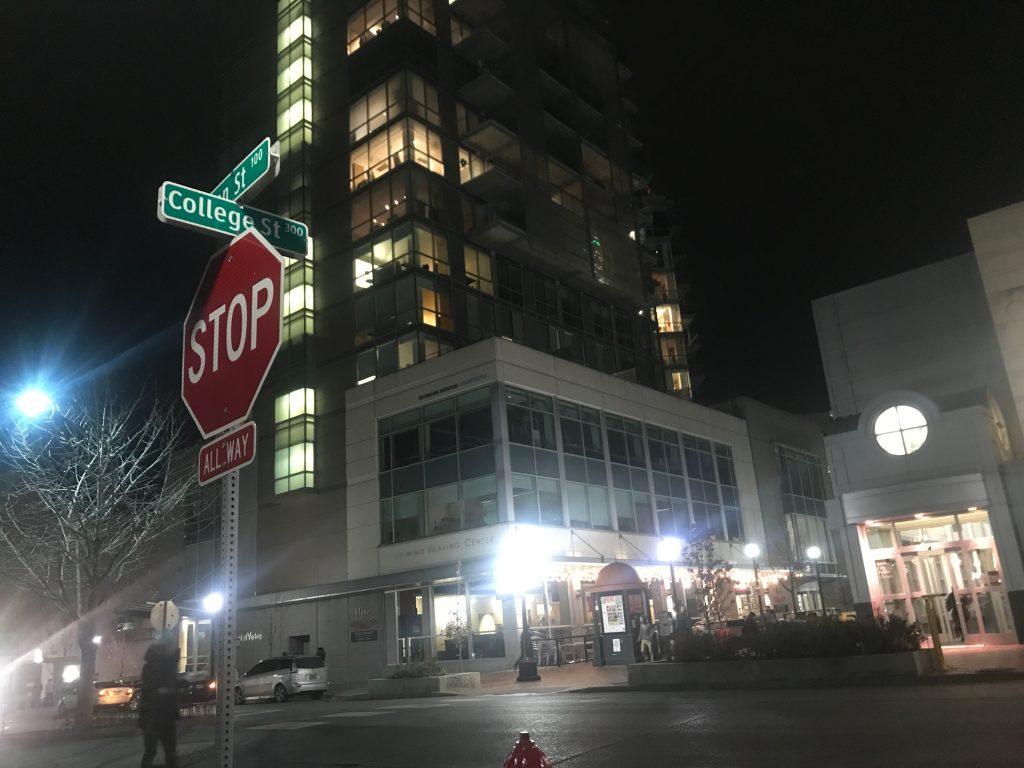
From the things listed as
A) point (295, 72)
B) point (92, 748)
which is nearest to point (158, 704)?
point (92, 748)

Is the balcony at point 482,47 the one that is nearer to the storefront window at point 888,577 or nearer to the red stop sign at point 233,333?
the storefront window at point 888,577

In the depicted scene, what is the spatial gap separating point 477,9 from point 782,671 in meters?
43.6

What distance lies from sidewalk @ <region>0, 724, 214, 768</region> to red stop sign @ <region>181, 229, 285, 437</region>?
357 inches

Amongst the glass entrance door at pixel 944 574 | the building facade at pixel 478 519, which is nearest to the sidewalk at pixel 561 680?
the building facade at pixel 478 519

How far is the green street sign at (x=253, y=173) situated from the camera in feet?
16.3

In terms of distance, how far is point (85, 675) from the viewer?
2030cm

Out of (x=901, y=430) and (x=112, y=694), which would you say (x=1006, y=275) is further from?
(x=112, y=694)

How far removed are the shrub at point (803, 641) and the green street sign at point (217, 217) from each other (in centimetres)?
1414

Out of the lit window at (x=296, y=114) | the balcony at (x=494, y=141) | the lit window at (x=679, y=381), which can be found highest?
the lit window at (x=296, y=114)

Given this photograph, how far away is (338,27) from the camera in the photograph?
155 ft

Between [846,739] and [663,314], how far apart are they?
217 ft

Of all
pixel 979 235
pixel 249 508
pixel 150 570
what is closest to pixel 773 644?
pixel 979 235

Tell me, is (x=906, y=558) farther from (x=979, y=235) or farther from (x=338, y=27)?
(x=338, y=27)

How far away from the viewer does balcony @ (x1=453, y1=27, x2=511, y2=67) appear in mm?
45812
